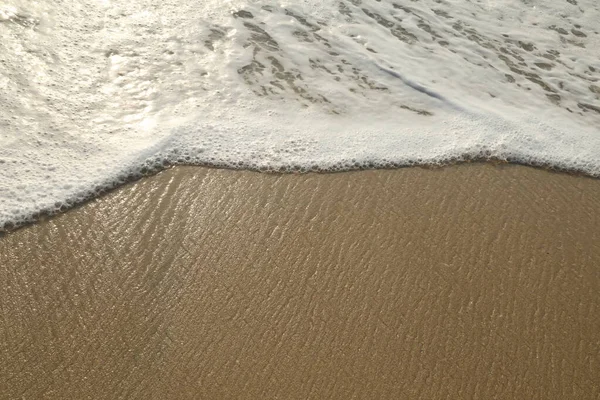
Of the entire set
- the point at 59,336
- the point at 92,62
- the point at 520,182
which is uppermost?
the point at 92,62

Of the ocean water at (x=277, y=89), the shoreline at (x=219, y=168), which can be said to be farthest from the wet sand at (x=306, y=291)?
the ocean water at (x=277, y=89)

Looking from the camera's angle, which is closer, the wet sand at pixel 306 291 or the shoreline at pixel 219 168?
the wet sand at pixel 306 291

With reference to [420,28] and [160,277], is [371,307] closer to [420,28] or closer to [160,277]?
[160,277]

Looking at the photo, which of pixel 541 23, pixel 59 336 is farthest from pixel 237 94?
pixel 541 23

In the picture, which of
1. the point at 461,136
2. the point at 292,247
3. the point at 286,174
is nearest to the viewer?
the point at 292,247

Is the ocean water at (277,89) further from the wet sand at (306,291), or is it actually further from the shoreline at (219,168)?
the wet sand at (306,291)

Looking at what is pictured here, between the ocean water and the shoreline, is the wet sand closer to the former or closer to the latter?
the shoreline

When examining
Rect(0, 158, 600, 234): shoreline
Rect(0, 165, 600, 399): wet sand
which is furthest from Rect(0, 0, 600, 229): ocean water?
Answer: Rect(0, 165, 600, 399): wet sand
